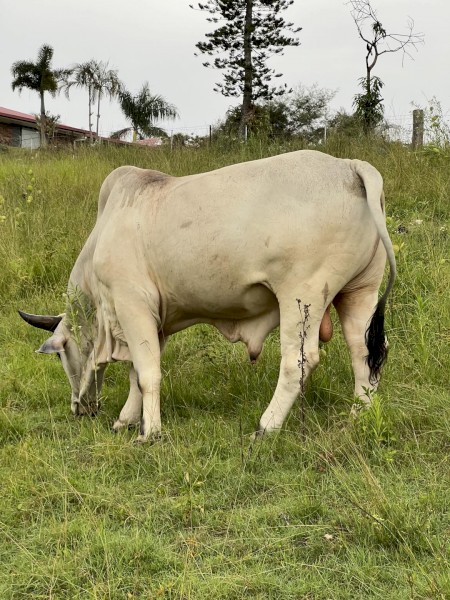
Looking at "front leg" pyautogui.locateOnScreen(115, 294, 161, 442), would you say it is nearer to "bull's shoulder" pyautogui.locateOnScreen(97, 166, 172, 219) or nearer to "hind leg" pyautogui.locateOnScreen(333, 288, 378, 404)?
"bull's shoulder" pyautogui.locateOnScreen(97, 166, 172, 219)

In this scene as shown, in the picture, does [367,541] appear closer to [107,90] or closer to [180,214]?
[180,214]

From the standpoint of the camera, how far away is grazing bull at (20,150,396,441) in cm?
401

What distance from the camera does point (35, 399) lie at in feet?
16.8

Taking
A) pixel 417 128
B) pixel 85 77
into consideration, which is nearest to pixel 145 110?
pixel 85 77

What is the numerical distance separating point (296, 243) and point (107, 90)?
36.1 m

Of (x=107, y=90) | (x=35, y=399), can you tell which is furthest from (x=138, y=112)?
(x=35, y=399)

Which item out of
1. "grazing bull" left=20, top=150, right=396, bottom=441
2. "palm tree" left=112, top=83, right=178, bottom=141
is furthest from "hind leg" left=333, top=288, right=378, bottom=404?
"palm tree" left=112, top=83, right=178, bottom=141

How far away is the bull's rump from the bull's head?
59cm

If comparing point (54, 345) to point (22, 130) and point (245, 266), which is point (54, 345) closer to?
point (245, 266)

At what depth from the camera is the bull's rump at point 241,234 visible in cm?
400

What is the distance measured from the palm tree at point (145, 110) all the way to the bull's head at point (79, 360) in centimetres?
3332

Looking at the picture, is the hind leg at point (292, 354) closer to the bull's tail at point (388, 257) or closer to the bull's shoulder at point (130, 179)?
the bull's tail at point (388, 257)

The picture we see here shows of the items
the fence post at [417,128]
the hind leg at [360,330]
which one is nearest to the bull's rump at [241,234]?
the hind leg at [360,330]

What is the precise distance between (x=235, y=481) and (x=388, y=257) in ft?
4.61
